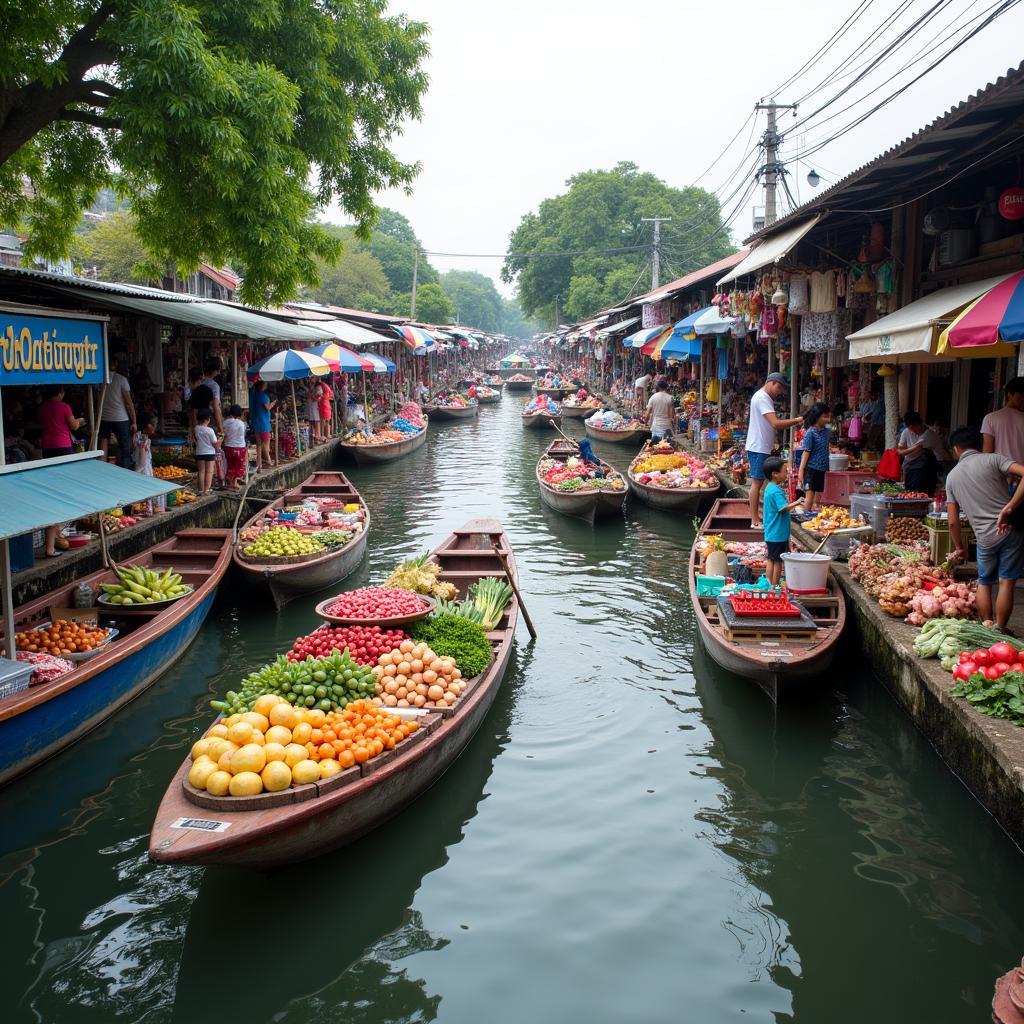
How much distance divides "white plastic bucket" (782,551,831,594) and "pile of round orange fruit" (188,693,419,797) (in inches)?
158

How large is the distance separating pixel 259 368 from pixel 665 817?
40.9 ft

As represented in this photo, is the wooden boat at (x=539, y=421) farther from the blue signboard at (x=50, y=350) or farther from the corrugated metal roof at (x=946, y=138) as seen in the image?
the blue signboard at (x=50, y=350)

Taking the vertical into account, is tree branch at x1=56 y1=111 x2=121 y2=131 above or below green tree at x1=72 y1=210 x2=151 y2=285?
below

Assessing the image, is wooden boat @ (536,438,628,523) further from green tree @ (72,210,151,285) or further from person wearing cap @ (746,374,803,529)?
green tree @ (72,210,151,285)

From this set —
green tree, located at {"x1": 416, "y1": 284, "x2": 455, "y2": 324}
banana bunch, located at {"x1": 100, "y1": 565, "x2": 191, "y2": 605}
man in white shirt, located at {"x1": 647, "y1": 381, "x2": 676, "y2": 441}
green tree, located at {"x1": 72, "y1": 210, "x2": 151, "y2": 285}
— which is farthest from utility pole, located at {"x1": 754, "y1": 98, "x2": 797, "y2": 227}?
green tree, located at {"x1": 416, "y1": 284, "x2": 455, "y2": 324}

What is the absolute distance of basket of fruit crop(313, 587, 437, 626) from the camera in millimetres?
6896

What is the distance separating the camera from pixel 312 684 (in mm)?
5727

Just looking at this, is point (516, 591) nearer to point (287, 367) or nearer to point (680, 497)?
point (680, 497)

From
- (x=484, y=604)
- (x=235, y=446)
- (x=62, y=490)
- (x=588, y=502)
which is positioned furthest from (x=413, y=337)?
(x=62, y=490)

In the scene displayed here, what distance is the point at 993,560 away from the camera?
6.61 metres

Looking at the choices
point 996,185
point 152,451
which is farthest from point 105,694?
point 996,185

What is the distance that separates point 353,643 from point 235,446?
8.58 metres

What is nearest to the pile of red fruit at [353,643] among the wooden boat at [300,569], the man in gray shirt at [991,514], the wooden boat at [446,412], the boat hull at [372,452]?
the wooden boat at [300,569]

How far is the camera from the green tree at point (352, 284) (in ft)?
167
